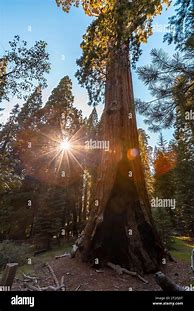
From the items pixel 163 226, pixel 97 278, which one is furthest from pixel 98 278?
pixel 163 226

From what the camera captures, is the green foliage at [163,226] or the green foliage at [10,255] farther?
the green foliage at [163,226]

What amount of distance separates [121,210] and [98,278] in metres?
2.24

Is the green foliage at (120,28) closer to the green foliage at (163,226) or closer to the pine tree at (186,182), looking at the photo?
the green foliage at (163,226)

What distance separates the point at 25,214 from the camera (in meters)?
21.0

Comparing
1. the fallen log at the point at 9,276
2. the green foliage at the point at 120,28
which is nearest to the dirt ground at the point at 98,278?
the fallen log at the point at 9,276

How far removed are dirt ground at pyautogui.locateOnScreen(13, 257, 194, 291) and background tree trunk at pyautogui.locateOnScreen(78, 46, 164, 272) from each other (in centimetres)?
39

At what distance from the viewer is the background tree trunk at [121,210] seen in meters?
7.84

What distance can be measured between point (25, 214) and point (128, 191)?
14915mm

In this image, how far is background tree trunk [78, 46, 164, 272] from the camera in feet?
25.7

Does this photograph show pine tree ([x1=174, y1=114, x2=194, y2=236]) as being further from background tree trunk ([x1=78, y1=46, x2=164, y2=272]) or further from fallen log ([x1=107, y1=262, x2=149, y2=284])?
fallen log ([x1=107, y1=262, x2=149, y2=284])

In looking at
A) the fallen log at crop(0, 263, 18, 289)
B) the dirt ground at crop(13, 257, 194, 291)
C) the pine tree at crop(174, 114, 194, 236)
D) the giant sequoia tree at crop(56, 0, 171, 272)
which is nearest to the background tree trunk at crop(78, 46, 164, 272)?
the giant sequoia tree at crop(56, 0, 171, 272)

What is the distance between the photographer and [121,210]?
831 centimetres

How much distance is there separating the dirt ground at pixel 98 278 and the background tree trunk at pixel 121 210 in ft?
1.29
